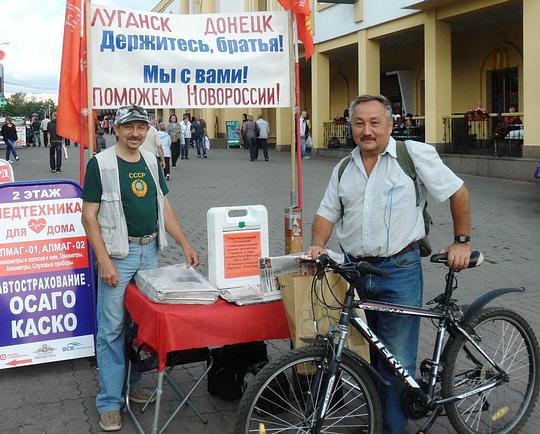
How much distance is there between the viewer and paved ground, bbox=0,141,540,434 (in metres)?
4.34

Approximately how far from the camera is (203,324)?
3.71m

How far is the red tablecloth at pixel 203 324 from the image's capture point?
3.63 metres

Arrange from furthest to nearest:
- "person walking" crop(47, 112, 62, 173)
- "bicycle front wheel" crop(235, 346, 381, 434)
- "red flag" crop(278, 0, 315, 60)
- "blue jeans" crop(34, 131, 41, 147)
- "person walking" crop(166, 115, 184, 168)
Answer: "blue jeans" crop(34, 131, 41, 147)
"person walking" crop(166, 115, 184, 168)
"person walking" crop(47, 112, 62, 173)
"red flag" crop(278, 0, 315, 60)
"bicycle front wheel" crop(235, 346, 381, 434)

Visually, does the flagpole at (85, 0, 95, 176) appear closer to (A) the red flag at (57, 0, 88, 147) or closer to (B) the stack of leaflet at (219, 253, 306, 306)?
(A) the red flag at (57, 0, 88, 147)

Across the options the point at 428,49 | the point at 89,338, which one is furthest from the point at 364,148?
the point at 428,49

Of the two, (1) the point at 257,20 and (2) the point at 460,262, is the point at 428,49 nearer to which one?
(1) the point at 257,20

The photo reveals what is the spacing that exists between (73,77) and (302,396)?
282cm

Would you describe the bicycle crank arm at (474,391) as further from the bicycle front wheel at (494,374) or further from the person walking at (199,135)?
the person walking at (199,135)

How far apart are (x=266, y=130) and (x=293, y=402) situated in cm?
2252

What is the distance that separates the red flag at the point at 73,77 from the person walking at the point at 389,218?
2195 millimetres

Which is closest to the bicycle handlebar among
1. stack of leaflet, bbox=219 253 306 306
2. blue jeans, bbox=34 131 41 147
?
stack of leaflet, bbox=219 253 306 306

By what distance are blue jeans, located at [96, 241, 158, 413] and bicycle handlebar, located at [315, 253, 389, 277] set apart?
4.44 feet

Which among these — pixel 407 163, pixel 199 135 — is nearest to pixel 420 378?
pixel 407 163

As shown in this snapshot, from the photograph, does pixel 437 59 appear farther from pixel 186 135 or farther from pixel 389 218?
pixel 389 218
